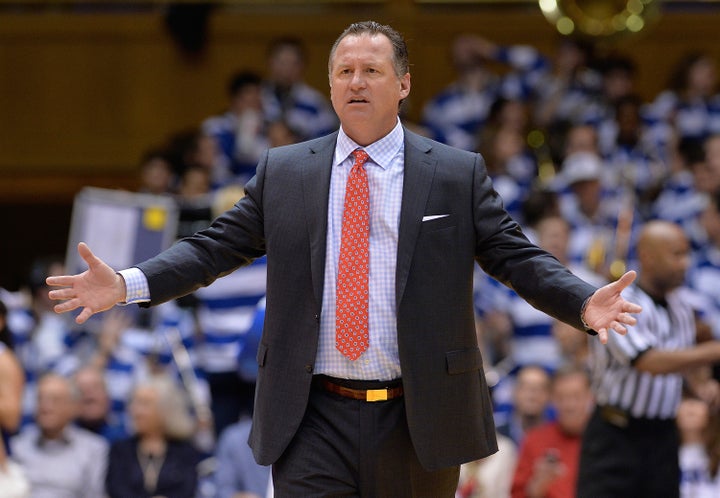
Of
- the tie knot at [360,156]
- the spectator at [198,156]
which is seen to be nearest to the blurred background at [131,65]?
the spectator at [198,156]

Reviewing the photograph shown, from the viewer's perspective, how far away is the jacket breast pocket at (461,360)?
3.50 meters

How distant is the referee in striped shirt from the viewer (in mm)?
5363

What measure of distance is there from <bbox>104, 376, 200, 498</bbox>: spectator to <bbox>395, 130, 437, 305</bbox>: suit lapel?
355cm

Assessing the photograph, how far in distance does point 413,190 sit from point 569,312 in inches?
20.6

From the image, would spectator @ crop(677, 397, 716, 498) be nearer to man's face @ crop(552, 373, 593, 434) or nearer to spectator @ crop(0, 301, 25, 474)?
man's face @ crop(552, 373, 593, 434)

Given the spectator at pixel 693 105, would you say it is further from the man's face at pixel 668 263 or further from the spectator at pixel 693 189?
the man's face at pixel 668 263

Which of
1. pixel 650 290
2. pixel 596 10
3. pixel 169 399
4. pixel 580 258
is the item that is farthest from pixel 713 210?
pixel 169 399

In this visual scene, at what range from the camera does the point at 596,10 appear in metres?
9.43

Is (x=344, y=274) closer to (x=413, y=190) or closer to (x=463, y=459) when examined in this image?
(x=413, y=190)

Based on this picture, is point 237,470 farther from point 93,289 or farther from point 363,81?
point 363,81

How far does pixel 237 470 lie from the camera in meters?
6.22

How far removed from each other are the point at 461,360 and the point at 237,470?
2923 mm

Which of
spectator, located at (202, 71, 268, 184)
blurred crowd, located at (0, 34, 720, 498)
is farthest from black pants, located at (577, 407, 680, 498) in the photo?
spectator, located at (202, 71, 268, 184)

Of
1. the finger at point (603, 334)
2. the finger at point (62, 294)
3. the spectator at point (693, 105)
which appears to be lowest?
the finger at point (62, 294)
